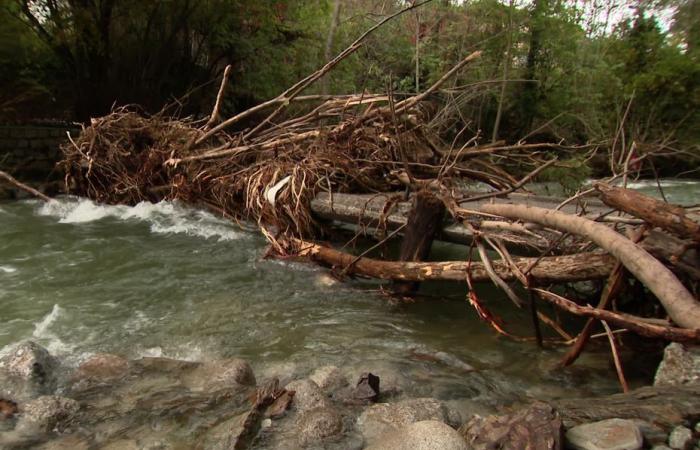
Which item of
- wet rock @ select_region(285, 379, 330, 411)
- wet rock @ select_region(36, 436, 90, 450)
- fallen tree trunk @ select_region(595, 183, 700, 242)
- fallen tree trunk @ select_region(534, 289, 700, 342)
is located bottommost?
wet rock @ select_region(36, 436, 90, 450)

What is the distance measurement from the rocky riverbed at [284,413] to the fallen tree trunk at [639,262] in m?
0.26

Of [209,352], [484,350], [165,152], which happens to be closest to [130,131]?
[165,152]

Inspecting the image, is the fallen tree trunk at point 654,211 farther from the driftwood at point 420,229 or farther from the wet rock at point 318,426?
the wet rock at point 318,426

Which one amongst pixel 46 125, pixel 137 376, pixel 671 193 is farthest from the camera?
pixel 671 193

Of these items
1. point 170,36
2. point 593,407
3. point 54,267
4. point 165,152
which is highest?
point 170,36

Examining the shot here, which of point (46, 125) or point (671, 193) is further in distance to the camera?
point (671, 193)

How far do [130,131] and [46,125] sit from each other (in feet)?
16.3

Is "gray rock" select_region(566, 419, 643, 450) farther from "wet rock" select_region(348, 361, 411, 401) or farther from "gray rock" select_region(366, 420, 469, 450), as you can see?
"wet rock" select_region(348, 361, 411, 401)

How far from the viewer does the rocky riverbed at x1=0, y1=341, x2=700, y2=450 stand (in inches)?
88.2

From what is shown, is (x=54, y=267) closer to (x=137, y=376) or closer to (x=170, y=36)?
(x=137, y=376)

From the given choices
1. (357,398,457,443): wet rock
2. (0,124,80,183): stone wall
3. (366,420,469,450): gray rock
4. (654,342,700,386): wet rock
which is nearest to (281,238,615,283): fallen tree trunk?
(654,342,700,386): wet rock

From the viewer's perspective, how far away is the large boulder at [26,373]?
3.07 metres

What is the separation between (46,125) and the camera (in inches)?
492

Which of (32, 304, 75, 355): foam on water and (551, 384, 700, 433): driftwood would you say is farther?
(32, 304, 75, 355): foam on water
